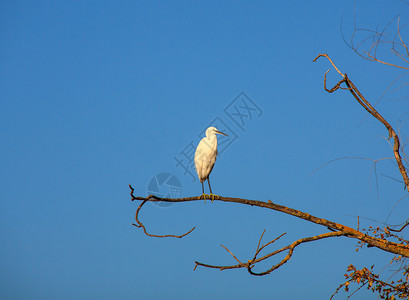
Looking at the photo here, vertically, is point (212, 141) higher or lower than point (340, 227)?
higher

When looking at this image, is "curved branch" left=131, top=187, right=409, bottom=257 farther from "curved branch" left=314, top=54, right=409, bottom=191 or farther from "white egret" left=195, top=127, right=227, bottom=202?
"white egret" left=195, top=127, right=227, bottom=202

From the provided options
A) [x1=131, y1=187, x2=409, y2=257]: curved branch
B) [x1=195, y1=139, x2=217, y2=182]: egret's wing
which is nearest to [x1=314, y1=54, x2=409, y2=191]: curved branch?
[x1=131, y1=187, x2=409, y2=257]: curved branch

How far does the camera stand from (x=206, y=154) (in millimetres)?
9406

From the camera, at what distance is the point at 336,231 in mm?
4188

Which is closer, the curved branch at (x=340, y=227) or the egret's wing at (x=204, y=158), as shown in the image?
the curved branch at (x=340, y=227)

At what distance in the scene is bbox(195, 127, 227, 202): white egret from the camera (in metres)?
9.43

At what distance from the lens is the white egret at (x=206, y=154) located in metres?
9.43

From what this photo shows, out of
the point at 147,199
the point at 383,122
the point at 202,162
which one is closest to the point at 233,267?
the point at 147,199

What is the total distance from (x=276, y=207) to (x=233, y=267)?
89cm

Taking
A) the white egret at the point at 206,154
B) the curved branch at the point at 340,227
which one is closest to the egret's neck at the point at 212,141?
the white egret at the point at 206,154

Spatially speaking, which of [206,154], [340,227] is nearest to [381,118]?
[340,227]

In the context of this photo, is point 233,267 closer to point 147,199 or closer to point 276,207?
point 276,207

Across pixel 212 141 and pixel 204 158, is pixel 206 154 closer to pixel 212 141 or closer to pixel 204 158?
pixel 204 158

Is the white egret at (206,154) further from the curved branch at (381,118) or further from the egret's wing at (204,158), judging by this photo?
the curved branch at (381,118)
